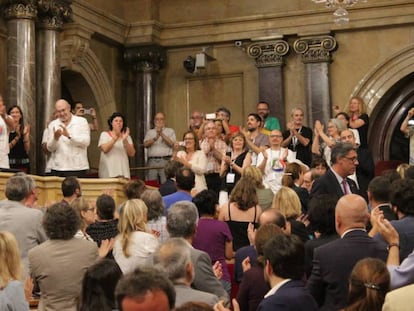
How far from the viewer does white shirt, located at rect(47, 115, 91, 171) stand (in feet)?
36.0

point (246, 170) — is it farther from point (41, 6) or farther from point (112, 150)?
point (41, 6)

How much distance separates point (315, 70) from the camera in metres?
15.9

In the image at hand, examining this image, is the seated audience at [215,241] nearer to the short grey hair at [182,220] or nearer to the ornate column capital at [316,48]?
the short grey hair at [182,220]

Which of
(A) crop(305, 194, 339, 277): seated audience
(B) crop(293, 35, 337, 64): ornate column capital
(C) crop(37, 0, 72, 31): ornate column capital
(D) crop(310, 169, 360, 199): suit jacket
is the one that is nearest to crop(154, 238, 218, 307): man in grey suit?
(A) crop(305, 194, 339, 277): seated audience

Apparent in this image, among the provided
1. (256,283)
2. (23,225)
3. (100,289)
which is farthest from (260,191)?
(100,289)

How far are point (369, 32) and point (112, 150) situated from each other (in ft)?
20.9

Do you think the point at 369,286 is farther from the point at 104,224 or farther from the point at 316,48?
the point at 316,48

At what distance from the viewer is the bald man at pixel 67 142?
35.8ft

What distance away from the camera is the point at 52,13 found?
539 inches

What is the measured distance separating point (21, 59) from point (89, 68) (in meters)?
2.78

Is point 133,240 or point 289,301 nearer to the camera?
point 289,301

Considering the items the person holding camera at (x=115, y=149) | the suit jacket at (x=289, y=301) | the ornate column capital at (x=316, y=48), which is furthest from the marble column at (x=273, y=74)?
the suit jacket at (x=289, y=301)

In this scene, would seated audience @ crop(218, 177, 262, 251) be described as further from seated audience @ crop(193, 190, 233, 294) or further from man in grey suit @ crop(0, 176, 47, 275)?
man in grey suit @ crop(0, 176, 47, 275)

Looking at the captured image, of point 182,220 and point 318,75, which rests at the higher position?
point 318,75
